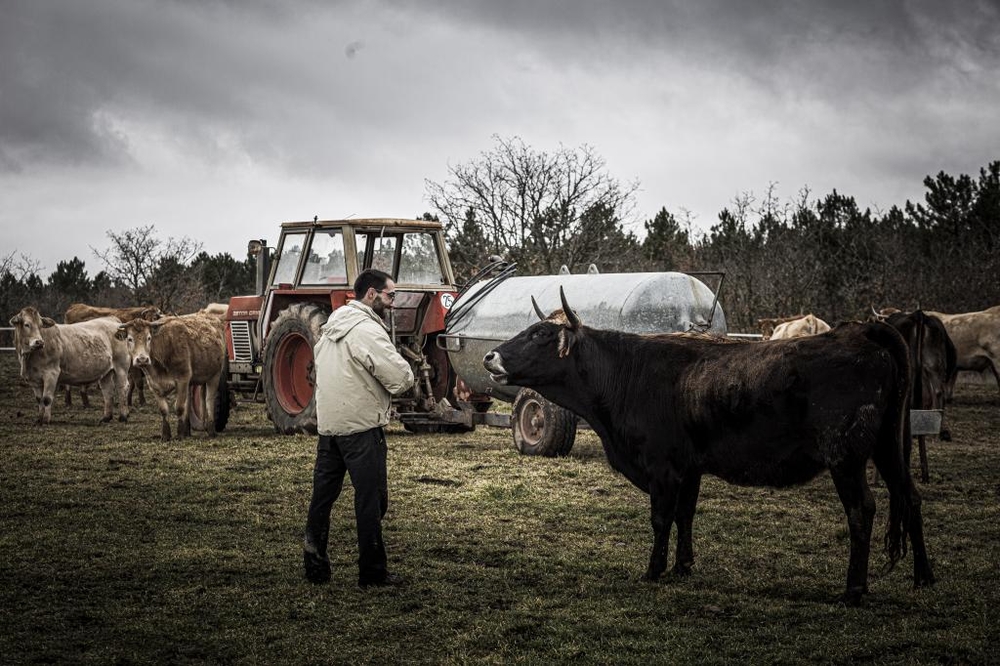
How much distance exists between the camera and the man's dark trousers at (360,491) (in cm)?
600

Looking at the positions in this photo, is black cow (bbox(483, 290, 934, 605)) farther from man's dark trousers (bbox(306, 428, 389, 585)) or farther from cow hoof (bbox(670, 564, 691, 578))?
man's dark trousers (bbox(306, 428, 389, 585))

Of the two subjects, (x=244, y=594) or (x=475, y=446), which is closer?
(x=244, y=594)

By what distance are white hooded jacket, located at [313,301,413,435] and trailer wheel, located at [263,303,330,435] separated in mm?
6570

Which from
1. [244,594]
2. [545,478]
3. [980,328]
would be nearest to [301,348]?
[545,478]

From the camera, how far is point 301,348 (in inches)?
524

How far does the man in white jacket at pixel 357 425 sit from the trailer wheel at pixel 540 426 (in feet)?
16.5

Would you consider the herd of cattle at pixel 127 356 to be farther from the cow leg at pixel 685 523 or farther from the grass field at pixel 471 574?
the cow leg at pixel 685 523

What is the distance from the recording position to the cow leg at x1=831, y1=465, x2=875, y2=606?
18.5 ft

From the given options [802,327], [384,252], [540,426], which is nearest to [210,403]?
[384,252]

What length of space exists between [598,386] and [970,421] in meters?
10.4

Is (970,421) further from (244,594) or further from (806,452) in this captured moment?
(244,594)

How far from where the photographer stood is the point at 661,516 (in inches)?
245

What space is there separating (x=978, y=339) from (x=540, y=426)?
9.84 metres

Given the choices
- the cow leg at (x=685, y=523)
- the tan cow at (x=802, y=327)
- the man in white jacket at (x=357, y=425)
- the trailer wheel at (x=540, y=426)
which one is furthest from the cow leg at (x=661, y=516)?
the tan cow at (x=802, y=327)
